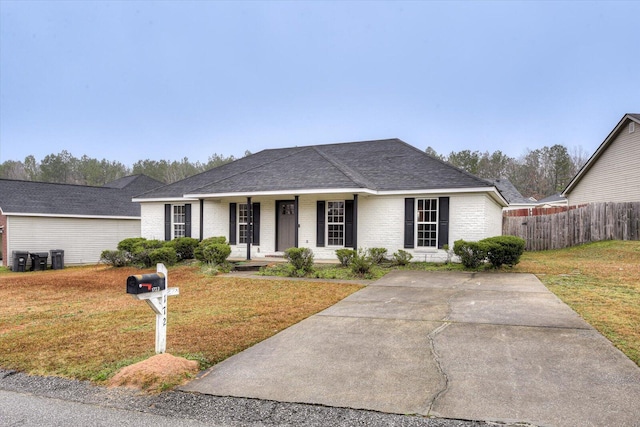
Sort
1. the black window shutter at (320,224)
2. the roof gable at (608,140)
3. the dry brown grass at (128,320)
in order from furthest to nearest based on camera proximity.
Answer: the roof gable at (608,140) → the black window shutter at (320,224) → the dry brown grass at (128,320)

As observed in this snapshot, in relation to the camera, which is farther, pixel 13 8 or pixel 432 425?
pixel 13 8

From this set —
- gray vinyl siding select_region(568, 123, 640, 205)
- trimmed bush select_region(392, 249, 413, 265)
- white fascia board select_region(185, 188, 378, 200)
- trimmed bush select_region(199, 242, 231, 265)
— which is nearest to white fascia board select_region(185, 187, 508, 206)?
white fascia board select_region(185, 188, 378, 200)

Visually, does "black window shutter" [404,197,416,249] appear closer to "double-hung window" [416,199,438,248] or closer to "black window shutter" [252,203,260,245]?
"double-hung window" [416,199,438,248]

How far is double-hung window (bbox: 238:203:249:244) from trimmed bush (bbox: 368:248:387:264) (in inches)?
228

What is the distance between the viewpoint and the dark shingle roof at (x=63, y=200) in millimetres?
20016

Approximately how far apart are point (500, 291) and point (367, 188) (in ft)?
19.1

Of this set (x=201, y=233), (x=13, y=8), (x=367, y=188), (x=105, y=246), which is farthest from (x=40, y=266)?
(x=367, y=188)

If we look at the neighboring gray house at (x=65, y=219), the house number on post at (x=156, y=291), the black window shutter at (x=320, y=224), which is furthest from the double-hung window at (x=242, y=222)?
the house number on post at (x=156, y=291)

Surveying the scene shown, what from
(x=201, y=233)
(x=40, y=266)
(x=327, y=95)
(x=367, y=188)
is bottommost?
(x=40, y=266)

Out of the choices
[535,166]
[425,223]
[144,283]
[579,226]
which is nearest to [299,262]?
[425,223]

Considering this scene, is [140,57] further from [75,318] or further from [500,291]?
[500,291]

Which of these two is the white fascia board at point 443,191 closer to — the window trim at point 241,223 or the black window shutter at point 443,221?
the black window shutter at point 443,221

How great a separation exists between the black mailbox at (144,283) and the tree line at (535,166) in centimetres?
4761

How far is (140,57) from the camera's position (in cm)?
2633
